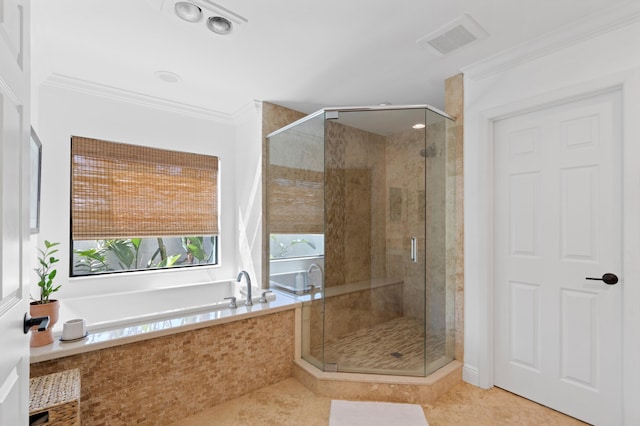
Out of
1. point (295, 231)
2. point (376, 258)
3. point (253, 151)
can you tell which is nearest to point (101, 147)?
point (253, 151)

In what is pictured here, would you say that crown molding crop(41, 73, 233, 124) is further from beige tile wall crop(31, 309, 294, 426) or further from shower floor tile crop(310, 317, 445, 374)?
shower floor tile crop(310, 317, 445, 374)

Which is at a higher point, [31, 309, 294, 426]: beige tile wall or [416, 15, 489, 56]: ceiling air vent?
[416, 15, 489, 56]: ceiling air vent

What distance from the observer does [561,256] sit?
6.81 feet

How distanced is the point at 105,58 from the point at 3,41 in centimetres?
193

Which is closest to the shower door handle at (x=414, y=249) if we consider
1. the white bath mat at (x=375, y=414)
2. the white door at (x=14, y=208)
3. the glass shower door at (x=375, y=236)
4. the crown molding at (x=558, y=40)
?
the glass shower door at (x=375, y=236)

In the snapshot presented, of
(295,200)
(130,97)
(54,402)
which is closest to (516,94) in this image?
(295,200)

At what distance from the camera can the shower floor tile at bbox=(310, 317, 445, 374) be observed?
2357mm

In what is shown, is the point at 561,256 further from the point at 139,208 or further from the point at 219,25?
the point at 139,208

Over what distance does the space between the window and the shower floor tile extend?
179 centimetres

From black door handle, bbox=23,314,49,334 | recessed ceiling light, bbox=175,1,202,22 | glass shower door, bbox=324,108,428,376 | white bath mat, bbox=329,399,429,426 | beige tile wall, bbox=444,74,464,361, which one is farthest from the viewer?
glass shower door, bbox=324,108,428,376

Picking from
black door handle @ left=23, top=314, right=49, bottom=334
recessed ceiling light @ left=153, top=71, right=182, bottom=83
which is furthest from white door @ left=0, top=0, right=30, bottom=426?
recessed ceiling light @ left=153, top=71, right=182, bottom=83

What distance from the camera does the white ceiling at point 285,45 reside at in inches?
71.6

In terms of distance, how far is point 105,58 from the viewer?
237 centimetres

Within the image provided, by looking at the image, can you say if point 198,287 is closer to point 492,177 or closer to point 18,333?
point 18,333
